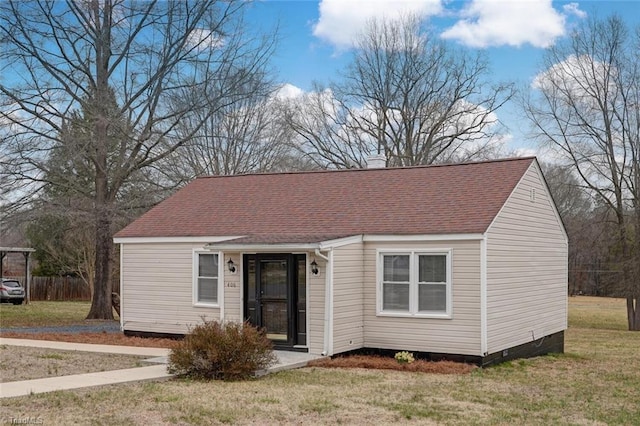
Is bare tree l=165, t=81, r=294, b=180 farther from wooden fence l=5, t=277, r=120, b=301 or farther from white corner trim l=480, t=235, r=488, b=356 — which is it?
white corner trim l=480, t=235, r=488, b=356

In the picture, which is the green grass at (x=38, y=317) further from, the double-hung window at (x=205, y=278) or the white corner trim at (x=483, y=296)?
the white corner trim at (x=483, y=296)

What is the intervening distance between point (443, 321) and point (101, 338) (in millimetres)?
8954

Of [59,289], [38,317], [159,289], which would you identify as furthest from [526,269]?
[59,289]

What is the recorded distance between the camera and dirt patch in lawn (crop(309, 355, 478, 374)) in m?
14.6

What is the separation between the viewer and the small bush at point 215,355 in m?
12.4

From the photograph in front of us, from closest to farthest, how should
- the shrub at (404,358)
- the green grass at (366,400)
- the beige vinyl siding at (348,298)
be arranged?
the green grass at (366,400) < the shrub at (404,358) < the beige vinyl siding at (348,298)

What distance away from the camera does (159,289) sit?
18.9 meters

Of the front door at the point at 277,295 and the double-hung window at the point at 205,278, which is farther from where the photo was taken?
the double-hung window at the point at 205,278

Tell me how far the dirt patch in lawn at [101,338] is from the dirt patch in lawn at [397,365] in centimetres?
415

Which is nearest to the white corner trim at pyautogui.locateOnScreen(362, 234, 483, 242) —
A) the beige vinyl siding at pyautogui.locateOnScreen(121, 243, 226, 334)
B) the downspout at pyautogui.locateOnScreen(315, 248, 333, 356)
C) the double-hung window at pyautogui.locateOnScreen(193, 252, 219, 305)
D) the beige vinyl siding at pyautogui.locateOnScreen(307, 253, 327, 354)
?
the downspout at pyautogui.locateOnScreen(315, 248, 333, 356)

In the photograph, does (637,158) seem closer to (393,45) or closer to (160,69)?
(393,45)

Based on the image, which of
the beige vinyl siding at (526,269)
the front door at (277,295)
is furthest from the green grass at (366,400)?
the front door at (277,295)

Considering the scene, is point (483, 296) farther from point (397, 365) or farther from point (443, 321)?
point (397, 365)

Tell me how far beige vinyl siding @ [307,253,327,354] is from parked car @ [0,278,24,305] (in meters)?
27.8
